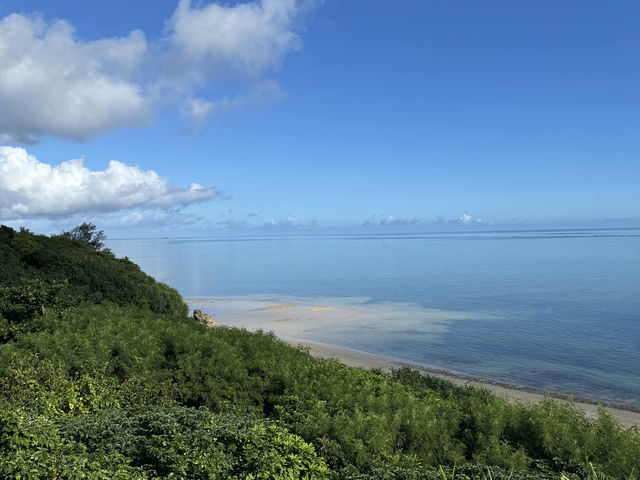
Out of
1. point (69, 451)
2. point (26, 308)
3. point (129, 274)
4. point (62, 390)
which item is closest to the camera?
point (69, 451)

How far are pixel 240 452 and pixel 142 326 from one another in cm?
876

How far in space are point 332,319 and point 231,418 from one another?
30607 mm

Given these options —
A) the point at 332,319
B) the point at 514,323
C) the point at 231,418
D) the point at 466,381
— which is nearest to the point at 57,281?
the point at 231,418

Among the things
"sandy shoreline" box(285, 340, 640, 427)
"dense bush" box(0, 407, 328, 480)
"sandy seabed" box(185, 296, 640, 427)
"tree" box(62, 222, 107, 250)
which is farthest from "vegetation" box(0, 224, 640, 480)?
"tree" box(62, 222, 107, 250)

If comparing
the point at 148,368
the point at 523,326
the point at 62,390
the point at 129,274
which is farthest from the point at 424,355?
the point at 62,390

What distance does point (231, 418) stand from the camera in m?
8.88

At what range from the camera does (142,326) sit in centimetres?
1476

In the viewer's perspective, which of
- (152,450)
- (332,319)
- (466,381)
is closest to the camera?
(152,450)

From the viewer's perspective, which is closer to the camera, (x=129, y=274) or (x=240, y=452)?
(x=240, y=452)

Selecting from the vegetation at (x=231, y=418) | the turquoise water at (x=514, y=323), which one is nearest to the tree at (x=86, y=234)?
the turquoise water at (x=514, y=323)

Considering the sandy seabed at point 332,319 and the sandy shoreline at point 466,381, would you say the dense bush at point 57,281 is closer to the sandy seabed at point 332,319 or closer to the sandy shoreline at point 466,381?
the sandy shoreline at point 466,381

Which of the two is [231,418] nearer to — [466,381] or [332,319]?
[466,381]

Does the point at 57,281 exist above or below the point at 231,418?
above

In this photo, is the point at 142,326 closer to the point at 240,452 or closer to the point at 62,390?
the point at 62,390
